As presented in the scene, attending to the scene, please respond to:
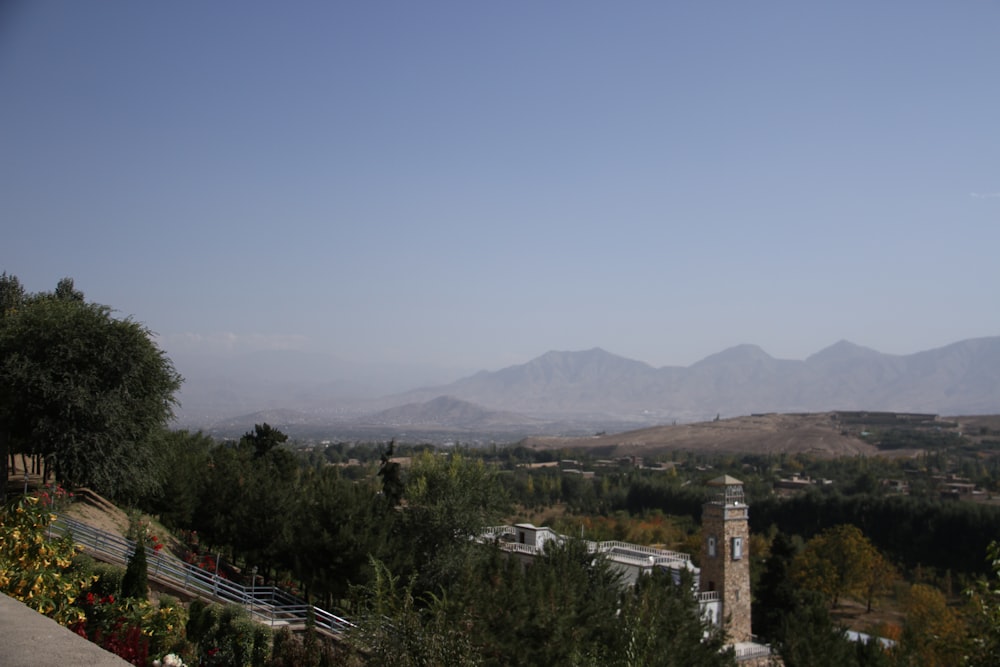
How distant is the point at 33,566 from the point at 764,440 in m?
167

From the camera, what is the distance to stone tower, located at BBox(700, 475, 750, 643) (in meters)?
31.6

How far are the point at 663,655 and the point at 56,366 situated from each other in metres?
Answer: 17.5

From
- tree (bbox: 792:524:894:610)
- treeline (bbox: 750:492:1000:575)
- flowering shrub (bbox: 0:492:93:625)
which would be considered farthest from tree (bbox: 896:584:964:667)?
flowering shrub (bbox: 0:492:93:625)

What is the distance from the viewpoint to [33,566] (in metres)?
8.73

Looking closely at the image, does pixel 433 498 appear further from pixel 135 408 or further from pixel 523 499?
pixel 523 499

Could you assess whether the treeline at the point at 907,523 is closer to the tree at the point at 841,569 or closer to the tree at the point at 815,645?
Answer: the tree at the point at 841,569

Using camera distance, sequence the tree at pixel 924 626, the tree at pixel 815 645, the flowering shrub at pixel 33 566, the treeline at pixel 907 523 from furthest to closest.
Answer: the treeline at pixel 907 523 < the tree at pixel 924 626 < the tree at pixel 815 645 < the flowering shrub at pixel 33 566

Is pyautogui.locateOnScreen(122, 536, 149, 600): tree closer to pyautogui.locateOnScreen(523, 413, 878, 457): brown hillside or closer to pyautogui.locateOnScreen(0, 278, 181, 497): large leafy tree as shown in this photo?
pyautogui.locateOnScreen(0, 278, 181, 497): large leafy tree

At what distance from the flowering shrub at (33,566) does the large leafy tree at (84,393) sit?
1262 centimetres

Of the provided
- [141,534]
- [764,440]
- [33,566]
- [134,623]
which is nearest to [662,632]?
[134,623]

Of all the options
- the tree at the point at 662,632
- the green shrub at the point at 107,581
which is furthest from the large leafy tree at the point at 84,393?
the tree at the point at 662,632

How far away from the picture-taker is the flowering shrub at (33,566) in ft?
26.1

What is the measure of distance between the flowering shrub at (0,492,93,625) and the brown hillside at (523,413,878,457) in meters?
137

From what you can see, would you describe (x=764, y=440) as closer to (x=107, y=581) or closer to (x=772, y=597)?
(x=772, y=597)
